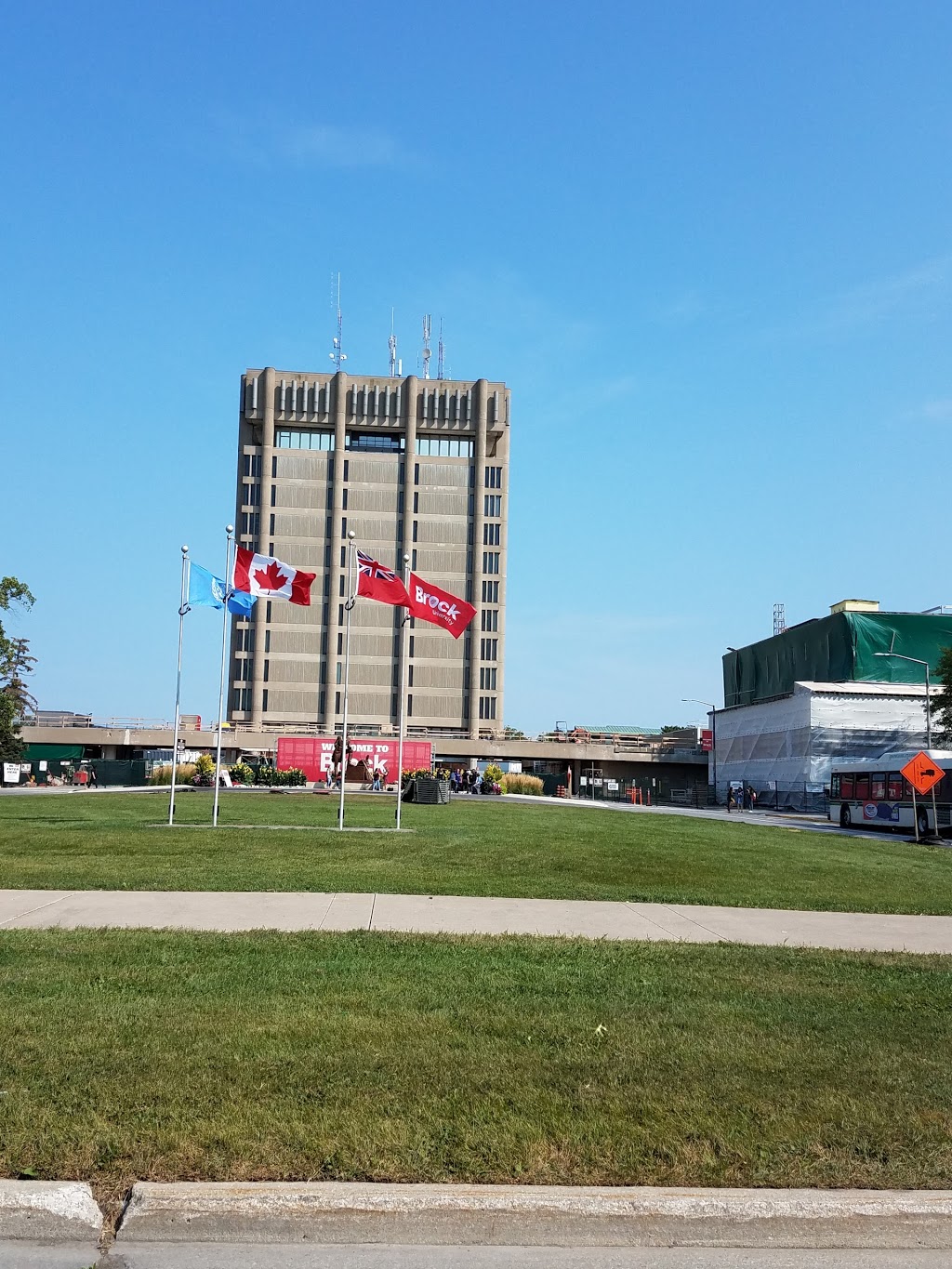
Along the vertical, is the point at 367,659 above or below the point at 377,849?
above

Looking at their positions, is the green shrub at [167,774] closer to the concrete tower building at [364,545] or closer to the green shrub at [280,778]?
the green shrub at [280,778]

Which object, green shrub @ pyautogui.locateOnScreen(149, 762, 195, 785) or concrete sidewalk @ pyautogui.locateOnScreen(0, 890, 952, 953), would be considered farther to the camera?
green shrub @ pyautogui.locateOnScreen(149, 762, 195, 785)

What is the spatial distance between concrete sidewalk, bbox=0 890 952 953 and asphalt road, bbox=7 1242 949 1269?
6.93 m

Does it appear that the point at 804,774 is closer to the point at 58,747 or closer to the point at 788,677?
the point at 788,677

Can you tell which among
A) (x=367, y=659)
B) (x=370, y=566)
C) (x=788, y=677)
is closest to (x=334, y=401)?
(x=367, y=659)

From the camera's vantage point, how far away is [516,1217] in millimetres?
4816

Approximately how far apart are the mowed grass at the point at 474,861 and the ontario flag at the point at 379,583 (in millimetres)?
5339

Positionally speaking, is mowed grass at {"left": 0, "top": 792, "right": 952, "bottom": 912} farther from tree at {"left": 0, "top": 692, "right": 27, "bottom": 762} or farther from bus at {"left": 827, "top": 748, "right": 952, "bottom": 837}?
tree at {"left": 0, "top": 692, "right": 27, "bottom": 762}

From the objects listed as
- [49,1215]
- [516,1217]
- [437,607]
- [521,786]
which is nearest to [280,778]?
[521,786]

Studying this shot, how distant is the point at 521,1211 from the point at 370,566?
2227cm

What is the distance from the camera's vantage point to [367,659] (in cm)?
11906

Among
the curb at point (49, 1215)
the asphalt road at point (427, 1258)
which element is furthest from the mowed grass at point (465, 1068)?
the asphalt road at point (427, 1258)

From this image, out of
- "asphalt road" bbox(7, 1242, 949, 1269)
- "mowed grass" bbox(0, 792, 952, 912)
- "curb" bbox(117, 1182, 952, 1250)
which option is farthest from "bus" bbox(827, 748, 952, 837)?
"asphalt road" bbox(7, 1242, 949, 1269)

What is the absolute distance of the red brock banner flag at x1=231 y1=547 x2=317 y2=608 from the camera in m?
27.0
